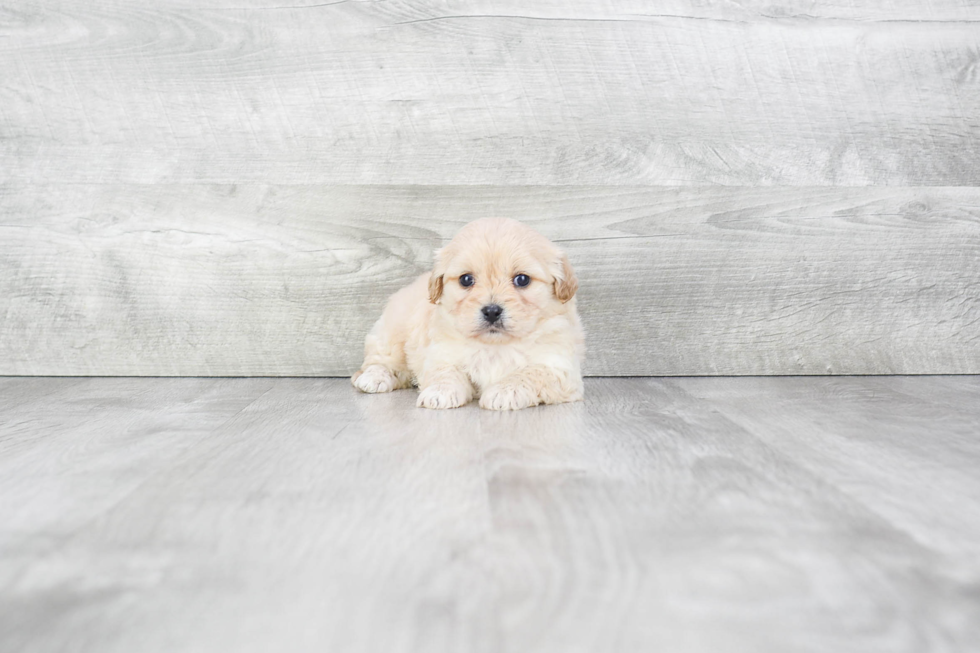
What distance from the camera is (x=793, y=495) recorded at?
92 centimetres

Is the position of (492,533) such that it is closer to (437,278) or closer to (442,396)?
(442,396)

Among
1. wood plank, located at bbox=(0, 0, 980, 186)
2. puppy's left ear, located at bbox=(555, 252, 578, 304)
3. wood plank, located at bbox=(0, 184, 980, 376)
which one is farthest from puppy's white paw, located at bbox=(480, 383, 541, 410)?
wood plank, located at bbox=(0, 0, 980, 186)

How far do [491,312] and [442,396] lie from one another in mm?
215

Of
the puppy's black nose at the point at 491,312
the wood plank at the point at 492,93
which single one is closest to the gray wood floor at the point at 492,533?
the puppy's black nose at the point at 491,312

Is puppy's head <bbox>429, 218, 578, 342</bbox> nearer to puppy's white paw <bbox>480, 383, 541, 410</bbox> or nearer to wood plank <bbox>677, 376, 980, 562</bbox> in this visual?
puppy's white paw <bbox>480, 383, 541, 410</bbox>

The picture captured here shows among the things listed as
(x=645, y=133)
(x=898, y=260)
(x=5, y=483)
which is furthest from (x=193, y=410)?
(x=898, y=260)

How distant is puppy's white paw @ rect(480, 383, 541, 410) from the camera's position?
1541mm

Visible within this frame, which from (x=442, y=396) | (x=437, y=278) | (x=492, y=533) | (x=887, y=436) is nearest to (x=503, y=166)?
(x=437, y=278)

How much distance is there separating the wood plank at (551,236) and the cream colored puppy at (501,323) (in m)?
0.37

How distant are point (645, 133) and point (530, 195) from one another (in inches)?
14.5

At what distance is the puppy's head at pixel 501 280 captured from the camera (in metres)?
1.58

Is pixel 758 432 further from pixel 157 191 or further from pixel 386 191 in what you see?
pixel 157 191

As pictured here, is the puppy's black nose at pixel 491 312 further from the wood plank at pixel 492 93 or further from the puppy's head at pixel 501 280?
the wood plank at pixel 492 93

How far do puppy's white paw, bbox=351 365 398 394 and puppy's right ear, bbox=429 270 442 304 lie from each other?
0.30 meters
